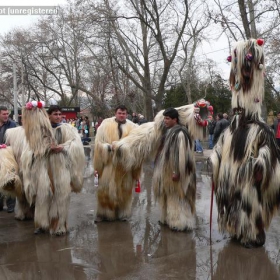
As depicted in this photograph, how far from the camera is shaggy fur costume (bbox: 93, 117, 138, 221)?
509 centimetres

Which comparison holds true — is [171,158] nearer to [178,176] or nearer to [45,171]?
[178,176]

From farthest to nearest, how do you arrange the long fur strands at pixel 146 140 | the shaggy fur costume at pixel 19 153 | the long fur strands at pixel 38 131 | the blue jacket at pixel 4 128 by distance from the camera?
the blue jacket at pixel 4 128 < the shaggy fur costume at pixel 19 153 < the long fur strands at pixel 146 140 < the long fur strands at pixel 38 131

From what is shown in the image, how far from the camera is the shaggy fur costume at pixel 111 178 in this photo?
200 inches

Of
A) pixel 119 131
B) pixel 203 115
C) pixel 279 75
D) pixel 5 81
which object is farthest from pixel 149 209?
pixel 5 81

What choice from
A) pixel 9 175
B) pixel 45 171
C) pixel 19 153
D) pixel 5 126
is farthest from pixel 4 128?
pixel 45 171

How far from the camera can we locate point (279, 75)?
2823cm

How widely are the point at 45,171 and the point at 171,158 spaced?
1.61 meters

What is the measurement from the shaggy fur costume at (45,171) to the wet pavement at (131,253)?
0.27 meters

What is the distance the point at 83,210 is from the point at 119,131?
63.8 inches

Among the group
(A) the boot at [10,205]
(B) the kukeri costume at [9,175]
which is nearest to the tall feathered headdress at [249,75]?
(B) the kukeri costume at [9,175]

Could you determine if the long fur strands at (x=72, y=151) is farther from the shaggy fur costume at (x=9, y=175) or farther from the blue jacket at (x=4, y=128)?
the blue jacket at (x=4, y=128)

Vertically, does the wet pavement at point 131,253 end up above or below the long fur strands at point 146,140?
below

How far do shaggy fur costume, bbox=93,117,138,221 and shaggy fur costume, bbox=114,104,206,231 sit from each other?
0.18 meters

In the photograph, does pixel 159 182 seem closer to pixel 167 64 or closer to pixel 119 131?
pixel 119 131
